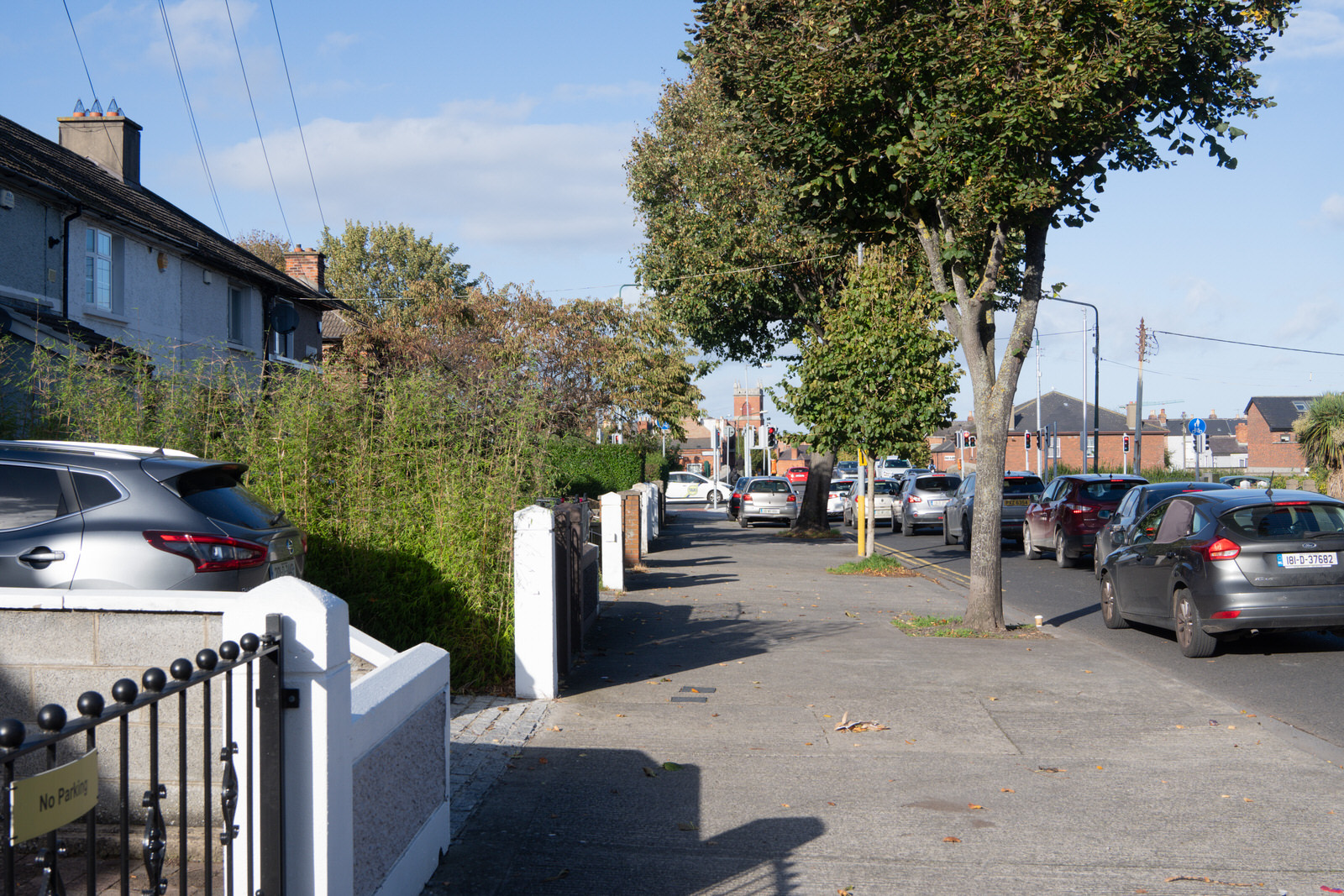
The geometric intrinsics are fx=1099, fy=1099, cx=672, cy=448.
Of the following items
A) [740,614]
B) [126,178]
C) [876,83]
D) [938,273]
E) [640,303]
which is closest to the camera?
[876,83]

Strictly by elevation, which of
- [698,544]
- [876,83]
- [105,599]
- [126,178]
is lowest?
[698,544]

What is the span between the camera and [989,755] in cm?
684

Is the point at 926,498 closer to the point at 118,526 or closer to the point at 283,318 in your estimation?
the point at 283,318

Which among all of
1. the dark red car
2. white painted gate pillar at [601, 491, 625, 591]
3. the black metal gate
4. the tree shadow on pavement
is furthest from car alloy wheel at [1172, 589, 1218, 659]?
the black metal gate

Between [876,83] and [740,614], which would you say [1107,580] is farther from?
[876,83]

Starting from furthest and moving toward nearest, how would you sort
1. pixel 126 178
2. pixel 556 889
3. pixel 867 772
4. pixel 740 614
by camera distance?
pixel 126 178, pixel 740 614, pixel 867 772, pixel 556 889

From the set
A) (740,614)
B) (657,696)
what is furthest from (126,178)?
(657,696)

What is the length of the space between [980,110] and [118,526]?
8429 mm

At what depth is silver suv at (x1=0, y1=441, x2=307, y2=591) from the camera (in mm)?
6238

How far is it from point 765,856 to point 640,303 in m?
28.0

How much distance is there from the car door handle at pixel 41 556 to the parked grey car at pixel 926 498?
2677 cm

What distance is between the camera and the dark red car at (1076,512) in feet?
65.3

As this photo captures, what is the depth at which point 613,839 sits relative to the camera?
5.25m

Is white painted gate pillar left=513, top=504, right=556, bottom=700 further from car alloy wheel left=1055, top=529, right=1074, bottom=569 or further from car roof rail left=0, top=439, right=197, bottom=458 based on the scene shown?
car alloy wheel left=1055, top=529, right=1074, bottom=569
